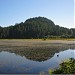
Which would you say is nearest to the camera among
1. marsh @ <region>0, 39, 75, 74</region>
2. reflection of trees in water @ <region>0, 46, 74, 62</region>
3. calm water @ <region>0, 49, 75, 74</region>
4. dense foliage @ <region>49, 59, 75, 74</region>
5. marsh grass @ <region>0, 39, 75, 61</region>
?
dense foliage @ <region>49, 59, 75, 74</region>

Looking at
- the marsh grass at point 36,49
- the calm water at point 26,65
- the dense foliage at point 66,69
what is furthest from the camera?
the marsh grass at point 36,49

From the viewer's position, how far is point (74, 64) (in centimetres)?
258

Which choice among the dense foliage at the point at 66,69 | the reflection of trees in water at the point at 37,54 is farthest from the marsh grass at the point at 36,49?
the dense foliage at the point at 66,69

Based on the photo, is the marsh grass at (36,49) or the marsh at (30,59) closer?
the marsh at (30,59)

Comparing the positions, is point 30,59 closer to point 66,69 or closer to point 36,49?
point 36,49

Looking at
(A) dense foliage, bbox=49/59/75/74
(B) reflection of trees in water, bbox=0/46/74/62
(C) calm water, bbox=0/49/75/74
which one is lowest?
(C) calm water, bbox=0/49/75/74

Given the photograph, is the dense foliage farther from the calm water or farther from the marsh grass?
the marsh grass

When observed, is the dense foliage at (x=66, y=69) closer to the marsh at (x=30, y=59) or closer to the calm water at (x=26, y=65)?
the marsh at (x=30, y=59)

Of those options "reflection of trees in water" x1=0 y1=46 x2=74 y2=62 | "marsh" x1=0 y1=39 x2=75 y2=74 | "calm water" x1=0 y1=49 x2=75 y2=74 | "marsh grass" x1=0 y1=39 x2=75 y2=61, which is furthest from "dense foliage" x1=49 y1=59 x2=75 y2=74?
"marsh grass" x1=0 y1=39 x2=75 y2=61

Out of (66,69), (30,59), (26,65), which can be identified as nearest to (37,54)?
(30,59)

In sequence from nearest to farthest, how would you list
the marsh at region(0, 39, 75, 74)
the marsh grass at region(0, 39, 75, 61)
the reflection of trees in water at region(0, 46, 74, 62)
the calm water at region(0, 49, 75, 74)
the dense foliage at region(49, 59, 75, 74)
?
the dense foliage at region(49, 59, 75, 74) → the calm water at region(0, 49, 75, 74) → the marsh at region(0, 39, 75, 74) → the reflection of trees in water at region(0, 46, 74, 62) → the marsh grass at region(0, 39, 75, 61)

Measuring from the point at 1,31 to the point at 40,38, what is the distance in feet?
18.0

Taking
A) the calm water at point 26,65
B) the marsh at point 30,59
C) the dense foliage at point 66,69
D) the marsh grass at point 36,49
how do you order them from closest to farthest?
1. the dense foliage at point 66,69
2. the calm water at point 26,65
3. the marsh at point 30,59
4. the marsh grass at point 36,49

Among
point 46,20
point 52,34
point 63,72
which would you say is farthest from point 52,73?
point 46,20
